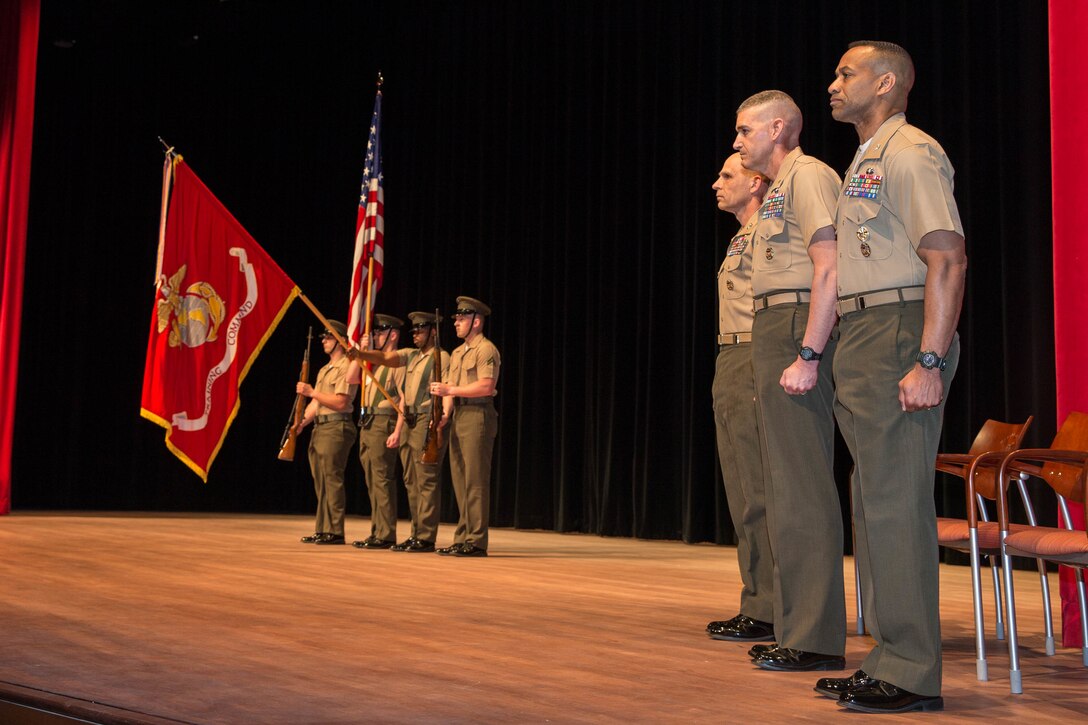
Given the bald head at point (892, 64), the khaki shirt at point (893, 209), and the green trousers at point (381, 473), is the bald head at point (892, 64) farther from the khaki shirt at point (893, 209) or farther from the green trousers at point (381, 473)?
the green trousers at point (381, 473)

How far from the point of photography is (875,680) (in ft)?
7.82

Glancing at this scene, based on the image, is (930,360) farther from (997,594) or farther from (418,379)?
(418,379)

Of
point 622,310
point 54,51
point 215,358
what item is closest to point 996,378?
point 622,310

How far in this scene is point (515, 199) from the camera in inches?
384

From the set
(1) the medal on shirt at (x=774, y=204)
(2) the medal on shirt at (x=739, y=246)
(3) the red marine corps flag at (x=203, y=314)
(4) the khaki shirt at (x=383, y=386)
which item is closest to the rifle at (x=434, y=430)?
Result: (4) the khaki shirt at (x=383, y=386)

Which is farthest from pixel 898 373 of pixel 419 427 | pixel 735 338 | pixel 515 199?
→ pixel 515 199

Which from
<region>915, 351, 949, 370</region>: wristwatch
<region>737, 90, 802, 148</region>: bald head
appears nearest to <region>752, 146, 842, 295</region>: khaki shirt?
<region>737, 90, 802, 148</region>: bald head

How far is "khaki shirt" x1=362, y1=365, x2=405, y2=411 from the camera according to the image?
729 cm

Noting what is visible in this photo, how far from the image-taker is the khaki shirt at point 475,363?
6492 mm

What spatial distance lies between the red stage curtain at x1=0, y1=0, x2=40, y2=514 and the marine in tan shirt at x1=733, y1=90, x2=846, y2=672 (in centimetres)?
750

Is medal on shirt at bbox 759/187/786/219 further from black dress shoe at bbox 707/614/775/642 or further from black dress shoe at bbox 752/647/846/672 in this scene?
black dress shoe at bbox 707/614/775/642

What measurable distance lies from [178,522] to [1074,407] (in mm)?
7550

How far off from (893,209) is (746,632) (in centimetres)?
142

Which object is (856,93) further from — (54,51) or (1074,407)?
(54,51)
